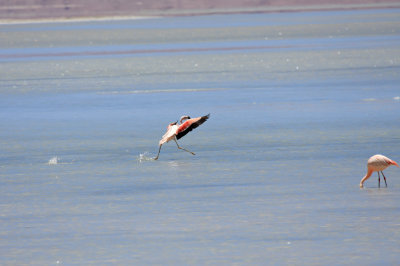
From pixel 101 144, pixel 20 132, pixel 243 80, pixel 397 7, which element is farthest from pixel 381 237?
pixel 397 7

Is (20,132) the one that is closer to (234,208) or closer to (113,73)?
(234,208)

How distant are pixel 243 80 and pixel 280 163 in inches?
515

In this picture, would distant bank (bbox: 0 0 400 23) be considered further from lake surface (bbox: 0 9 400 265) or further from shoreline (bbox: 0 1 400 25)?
lake surface (bbox: 0 9 400 265)

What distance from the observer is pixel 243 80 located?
2436 centimetres

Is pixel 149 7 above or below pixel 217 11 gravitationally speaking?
above

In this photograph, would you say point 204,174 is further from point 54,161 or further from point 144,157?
point 54,161

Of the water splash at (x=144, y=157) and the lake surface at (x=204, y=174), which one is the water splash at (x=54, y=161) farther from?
the water splash at (x=144, y=157)

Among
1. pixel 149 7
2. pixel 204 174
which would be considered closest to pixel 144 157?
pixel 204 174

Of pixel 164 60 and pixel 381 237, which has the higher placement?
pixel 164 60

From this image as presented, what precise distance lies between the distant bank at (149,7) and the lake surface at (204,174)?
315 feet

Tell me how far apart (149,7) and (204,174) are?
113 m

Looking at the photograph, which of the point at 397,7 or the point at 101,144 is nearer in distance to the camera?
the point at 101,144

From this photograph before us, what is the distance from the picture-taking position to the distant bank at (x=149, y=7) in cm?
11788

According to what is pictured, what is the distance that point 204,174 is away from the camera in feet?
35.6
